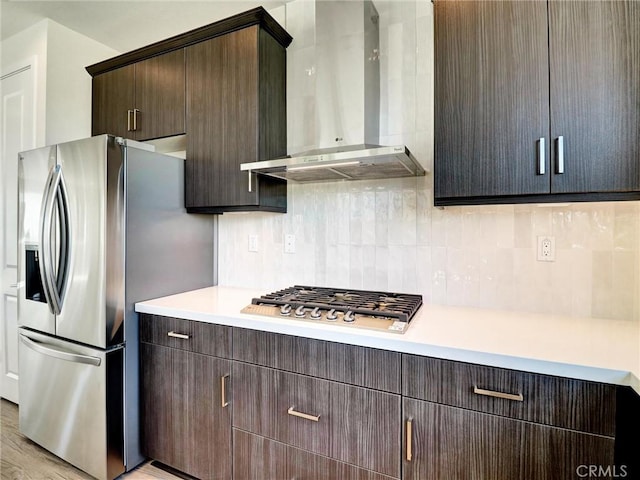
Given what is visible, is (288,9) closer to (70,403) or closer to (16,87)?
(16,87)

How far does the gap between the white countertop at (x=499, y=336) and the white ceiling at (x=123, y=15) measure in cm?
198

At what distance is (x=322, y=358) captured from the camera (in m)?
1.33

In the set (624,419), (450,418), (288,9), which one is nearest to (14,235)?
(288,9)

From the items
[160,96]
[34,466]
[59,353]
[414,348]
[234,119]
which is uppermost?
[160,96]

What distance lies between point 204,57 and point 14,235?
2078 millimetres

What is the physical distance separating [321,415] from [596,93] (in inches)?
62.7

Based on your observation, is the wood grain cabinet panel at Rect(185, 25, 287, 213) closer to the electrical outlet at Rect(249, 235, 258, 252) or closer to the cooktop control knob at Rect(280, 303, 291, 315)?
the electrical outlet at Rect(249, 235, 258, 252)

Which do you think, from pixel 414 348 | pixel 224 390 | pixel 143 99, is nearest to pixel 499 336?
pixel 414 348

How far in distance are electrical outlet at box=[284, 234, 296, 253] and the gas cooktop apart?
14.4 inches

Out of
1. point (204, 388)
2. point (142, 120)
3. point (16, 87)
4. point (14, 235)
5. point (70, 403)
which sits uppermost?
point (16, 87)

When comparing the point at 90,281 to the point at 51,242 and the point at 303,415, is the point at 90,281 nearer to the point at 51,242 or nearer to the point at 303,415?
the point at 51,242

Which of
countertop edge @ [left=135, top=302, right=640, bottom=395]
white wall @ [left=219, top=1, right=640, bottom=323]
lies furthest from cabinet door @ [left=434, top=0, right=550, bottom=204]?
countertop edge @ [left=135, top=302, right=640, bottom=395]

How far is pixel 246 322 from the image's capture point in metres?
1.47

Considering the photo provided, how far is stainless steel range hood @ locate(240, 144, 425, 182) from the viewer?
1422 millimetres
